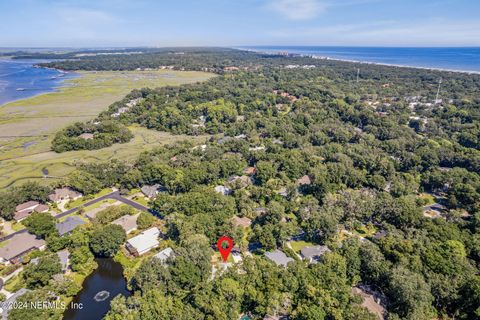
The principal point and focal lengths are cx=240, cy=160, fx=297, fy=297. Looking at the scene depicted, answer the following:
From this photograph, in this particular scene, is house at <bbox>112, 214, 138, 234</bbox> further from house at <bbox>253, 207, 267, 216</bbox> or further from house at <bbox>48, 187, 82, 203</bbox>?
house at <bbox>253, 207, 267, 216</bbox>

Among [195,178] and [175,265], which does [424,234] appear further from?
[195,178]

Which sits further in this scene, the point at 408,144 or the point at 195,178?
the point at 408,144

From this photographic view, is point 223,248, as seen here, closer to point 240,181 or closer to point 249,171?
point 240,181

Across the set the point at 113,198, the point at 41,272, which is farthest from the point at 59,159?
the point at 41,272

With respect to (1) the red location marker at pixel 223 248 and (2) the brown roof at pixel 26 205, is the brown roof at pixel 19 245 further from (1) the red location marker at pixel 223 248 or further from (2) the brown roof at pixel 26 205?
(1) the red location marker at pixel 223 248

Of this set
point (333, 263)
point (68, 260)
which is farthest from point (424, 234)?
point (68, 260)

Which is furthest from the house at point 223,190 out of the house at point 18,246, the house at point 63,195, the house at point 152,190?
the house at point 18,246

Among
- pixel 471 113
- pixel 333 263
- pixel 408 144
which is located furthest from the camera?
pixel 471 113
